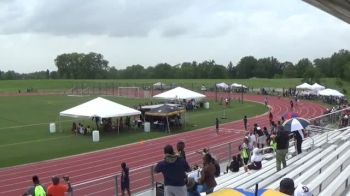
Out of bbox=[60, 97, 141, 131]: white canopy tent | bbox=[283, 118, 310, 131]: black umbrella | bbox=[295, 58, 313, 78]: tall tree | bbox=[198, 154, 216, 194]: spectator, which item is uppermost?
bbox=[295, 58, 313, 78]: tall tree

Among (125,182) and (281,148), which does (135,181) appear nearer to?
(125,182)

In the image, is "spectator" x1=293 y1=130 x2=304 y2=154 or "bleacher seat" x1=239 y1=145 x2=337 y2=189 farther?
"spectator" x1=293 y1=130 x2=304 y2=154

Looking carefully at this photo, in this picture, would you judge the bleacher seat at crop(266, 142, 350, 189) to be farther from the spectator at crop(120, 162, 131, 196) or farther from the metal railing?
the spectator at crop(120, 162, 131, 196)

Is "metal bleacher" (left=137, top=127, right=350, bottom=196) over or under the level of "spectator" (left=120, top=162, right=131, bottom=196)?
A: over

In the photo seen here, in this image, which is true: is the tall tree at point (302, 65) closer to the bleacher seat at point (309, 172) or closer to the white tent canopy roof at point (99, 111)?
the white tent canopy roof at point (99, 111)

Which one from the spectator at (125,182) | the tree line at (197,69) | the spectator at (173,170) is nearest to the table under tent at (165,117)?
the spectator at (125,182)

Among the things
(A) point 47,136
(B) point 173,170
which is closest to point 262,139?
(B) point 173,170

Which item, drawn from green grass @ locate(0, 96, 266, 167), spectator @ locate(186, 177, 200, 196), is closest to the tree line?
green grass @ locate(0, 96, 266, 167)

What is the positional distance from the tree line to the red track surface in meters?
77.1

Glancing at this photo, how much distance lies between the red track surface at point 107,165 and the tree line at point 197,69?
3035 inches

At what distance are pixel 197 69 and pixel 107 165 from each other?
131m

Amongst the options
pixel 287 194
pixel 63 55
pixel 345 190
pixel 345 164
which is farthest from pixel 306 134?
pixel 63 55

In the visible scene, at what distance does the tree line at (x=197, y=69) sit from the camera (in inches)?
5074

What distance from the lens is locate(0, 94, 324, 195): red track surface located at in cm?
1305
